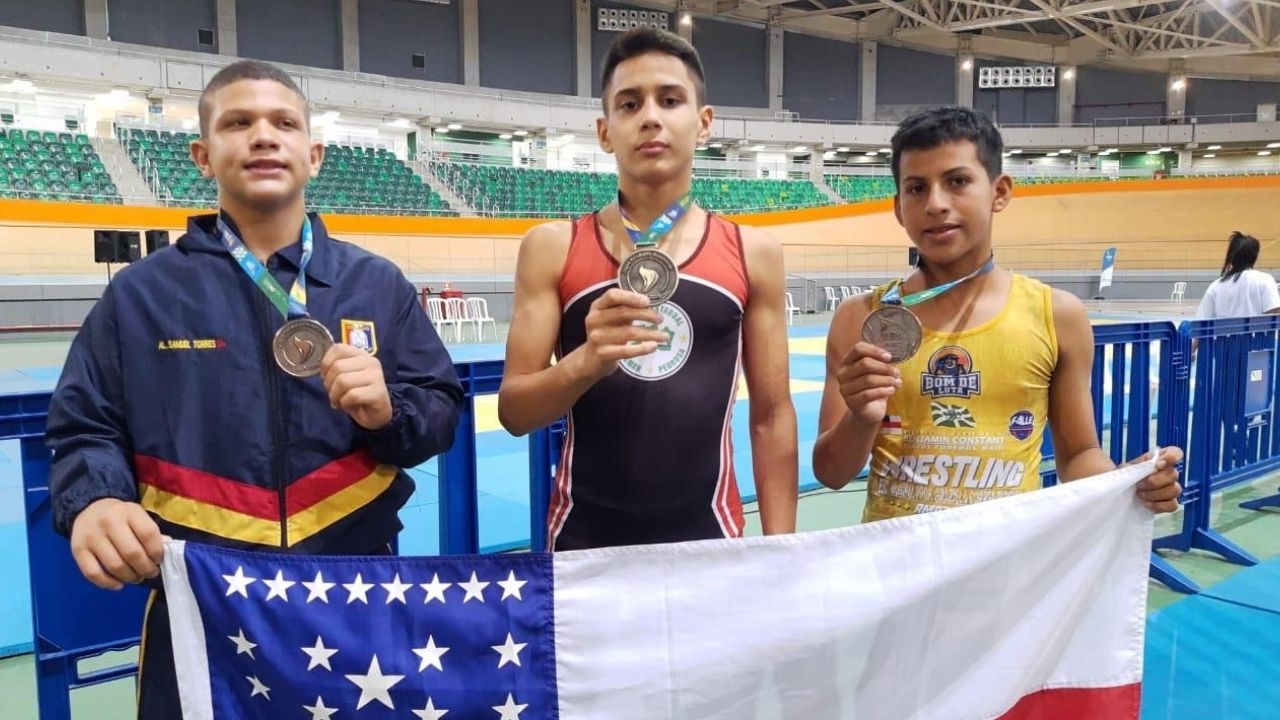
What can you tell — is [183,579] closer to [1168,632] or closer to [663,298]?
[663,298]

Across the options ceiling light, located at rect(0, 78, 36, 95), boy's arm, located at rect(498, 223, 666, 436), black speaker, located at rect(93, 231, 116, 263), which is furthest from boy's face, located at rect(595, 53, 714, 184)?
ceiling light, located at rect(0, 78, 36, 95)

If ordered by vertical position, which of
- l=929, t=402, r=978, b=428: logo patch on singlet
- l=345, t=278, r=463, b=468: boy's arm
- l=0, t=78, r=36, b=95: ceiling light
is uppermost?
l=0, t=78, r=36, b=95: ceiling light

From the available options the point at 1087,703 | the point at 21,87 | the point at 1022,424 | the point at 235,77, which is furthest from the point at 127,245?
the point at 21,87

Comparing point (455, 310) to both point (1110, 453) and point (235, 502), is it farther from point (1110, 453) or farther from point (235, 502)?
point (235, 502)

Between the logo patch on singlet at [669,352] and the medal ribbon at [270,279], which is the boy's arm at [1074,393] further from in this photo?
the medal ribbon at [270,279]

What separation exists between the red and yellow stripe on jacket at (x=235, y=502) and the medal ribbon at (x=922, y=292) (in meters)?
1.42

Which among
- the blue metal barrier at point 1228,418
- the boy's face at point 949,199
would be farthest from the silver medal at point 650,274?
the blue metal barrier at point 1228,418

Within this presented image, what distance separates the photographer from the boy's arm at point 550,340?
145 centimetres

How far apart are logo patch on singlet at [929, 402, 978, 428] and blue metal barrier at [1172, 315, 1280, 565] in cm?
352

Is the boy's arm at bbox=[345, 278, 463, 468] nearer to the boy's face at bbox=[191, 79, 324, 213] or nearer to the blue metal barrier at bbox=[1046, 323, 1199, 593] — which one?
the boy's face at bbox=[191, 79, 324, 213]

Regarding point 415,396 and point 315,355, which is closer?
point 315,355

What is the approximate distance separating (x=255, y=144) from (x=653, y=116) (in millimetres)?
879

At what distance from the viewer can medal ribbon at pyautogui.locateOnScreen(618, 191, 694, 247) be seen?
1.82 metres

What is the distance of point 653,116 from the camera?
178 centimetres
